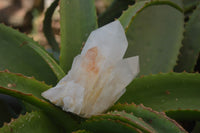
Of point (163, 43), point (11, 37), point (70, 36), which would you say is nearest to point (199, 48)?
point (163, 43)

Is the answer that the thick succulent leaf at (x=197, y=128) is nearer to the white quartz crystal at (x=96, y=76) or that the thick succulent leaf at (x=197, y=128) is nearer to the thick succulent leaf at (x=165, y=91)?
the thick succulent leaf at (x=165, y=91)

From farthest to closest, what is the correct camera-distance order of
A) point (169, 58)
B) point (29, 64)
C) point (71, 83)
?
1. point (169, 58)
2. point (29, 64)
3. point (71, 83)

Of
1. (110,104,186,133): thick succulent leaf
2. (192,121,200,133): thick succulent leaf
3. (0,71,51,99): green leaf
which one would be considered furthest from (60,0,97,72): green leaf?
(192,121,200,133): thick succulent leaf

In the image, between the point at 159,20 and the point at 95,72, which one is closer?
the point at 95,72

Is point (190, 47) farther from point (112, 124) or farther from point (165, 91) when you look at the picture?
point (112, 124)

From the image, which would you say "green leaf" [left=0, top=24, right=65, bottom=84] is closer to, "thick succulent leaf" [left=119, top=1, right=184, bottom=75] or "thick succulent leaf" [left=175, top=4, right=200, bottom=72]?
"thick succulent leaf" [left=119, top=1, right=184, bottom=75]

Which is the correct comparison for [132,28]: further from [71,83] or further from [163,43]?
[71,83]
